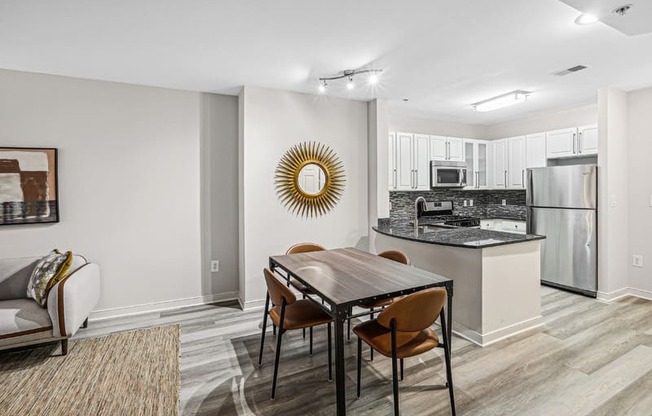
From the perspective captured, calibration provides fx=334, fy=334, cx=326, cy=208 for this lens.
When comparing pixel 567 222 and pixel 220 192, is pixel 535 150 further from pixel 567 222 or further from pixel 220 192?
pixel 220 192

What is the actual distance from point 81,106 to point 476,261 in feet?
13.2

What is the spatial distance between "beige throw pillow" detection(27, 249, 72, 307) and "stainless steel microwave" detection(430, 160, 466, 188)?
4.46 m

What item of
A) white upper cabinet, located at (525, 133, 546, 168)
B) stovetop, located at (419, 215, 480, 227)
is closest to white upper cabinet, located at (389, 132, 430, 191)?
stovetop, located at (419, 215, 480, 227)

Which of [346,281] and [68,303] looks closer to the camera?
[346,281]

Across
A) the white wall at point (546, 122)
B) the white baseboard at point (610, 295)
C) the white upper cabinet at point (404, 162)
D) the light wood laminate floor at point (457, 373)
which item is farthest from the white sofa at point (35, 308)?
the white wall at point (546, 122)

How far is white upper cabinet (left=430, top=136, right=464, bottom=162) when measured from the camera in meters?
5.05

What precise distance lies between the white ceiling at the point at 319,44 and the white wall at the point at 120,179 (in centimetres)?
23

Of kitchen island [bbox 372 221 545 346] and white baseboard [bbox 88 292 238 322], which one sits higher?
kitchen island [bbox 372 221 545 346]

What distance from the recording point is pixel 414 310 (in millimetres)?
1755

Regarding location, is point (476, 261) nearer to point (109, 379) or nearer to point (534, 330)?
point (534, 330)

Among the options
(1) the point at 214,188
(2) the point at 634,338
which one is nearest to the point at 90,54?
(1) the point at 214,188

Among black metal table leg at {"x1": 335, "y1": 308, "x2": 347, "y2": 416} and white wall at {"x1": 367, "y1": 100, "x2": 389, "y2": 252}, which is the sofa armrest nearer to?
black metal table leg at {"x1": 335, "y1": 308, "x2": 347, "y2": 416}

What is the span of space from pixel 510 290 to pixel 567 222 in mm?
1871

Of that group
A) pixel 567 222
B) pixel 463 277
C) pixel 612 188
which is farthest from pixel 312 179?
pixel 612 188
